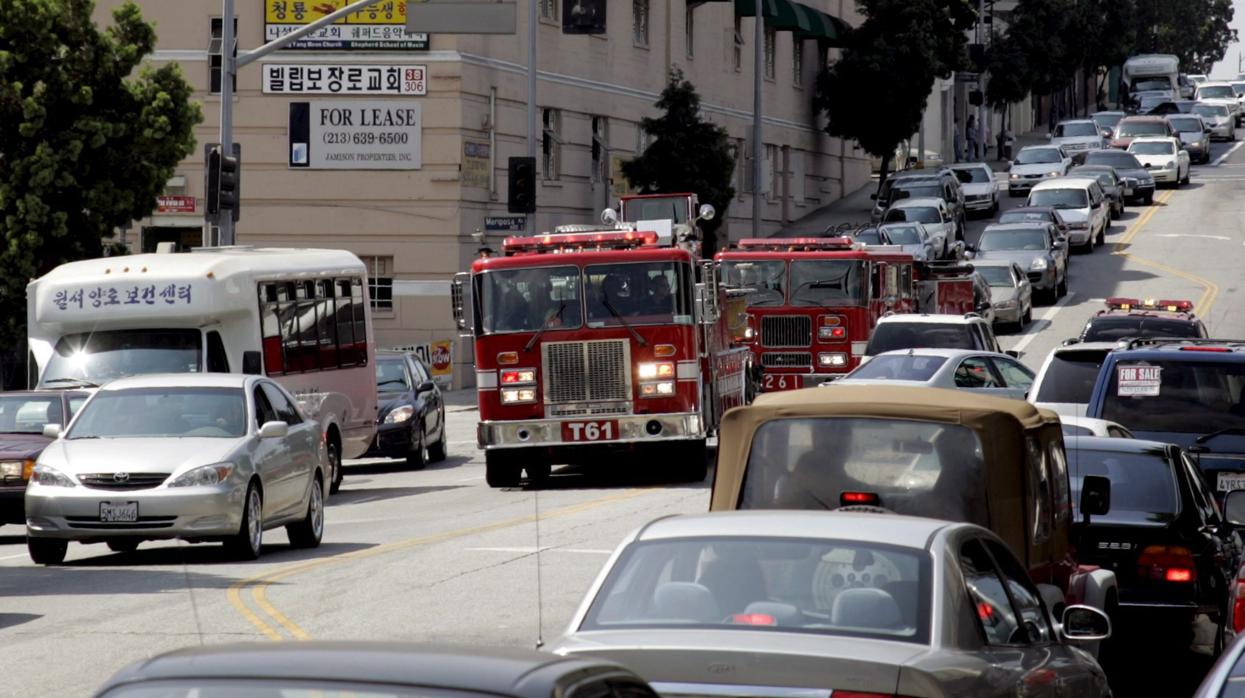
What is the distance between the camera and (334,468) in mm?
26219

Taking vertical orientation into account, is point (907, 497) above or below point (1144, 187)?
below

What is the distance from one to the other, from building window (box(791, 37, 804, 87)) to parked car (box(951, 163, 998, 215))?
6.42m

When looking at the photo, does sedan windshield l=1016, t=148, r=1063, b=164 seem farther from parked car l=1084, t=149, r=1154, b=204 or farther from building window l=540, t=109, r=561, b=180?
building window l=540, t=109, r=561, b=180

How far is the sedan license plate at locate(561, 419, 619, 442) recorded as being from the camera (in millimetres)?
24422

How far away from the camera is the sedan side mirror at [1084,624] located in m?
8.53

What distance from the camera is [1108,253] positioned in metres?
59.2

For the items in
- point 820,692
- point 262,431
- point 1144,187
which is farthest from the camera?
point 1144,187

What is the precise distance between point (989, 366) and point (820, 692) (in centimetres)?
1985

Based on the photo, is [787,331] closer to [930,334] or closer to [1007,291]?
[930,334]

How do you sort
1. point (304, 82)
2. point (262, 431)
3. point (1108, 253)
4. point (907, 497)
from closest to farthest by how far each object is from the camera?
point (907, 497)
point (262, 431)
point (304, 82)
point (1108, 253)

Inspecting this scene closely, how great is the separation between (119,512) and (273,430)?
1.60 m

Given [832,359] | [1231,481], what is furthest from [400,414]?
[1231,481]

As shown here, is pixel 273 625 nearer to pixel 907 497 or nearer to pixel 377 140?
pixel 907 497

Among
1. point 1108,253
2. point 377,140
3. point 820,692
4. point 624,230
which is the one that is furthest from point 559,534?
point 1108,253
